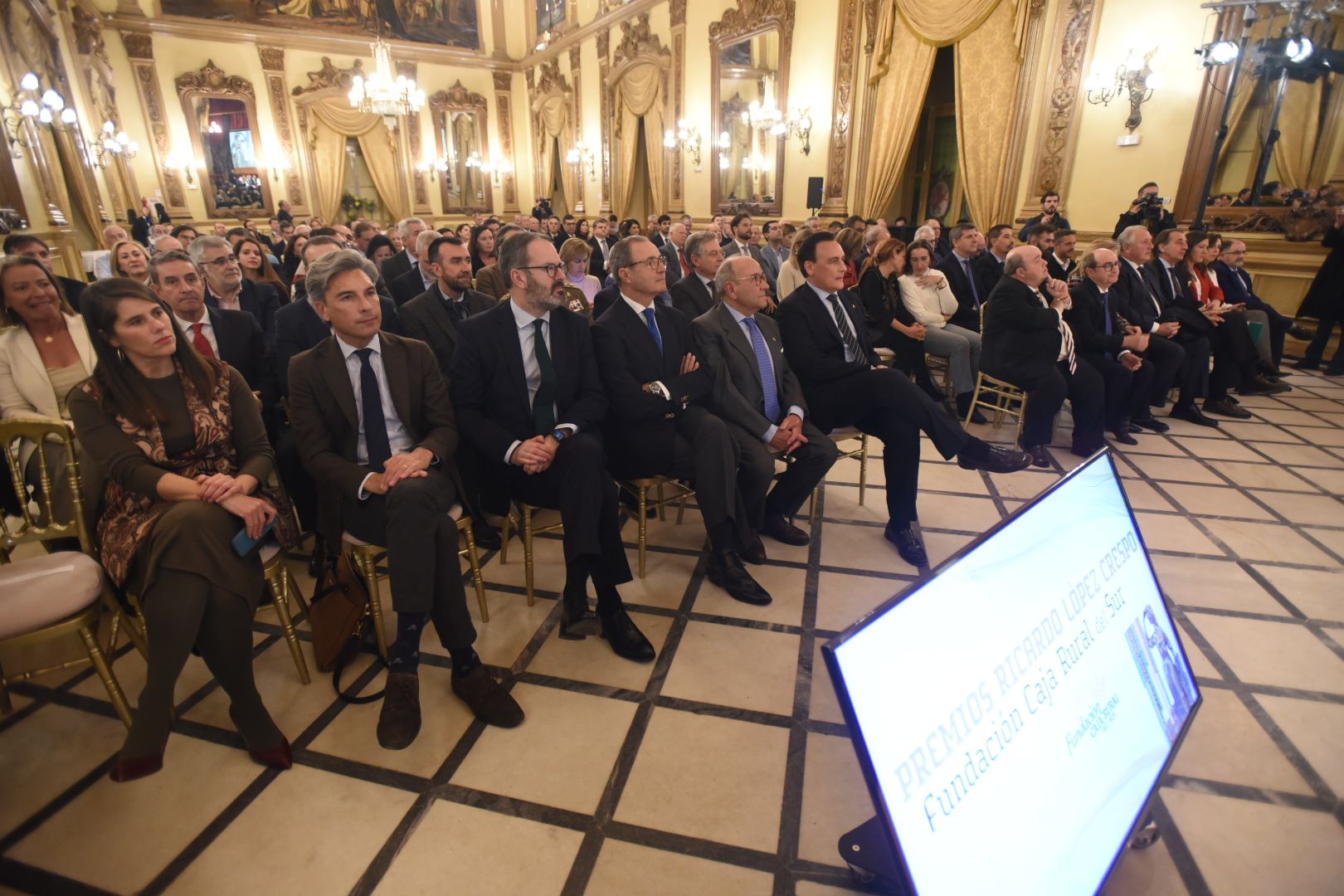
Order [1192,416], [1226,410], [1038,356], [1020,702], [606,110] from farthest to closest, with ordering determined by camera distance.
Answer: [606,110], [1226,410], [1192,416], [1038,356], [1020,702]

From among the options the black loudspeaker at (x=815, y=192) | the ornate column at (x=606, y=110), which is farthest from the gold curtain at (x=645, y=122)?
the black loudspeaker at (x=815, y=192)

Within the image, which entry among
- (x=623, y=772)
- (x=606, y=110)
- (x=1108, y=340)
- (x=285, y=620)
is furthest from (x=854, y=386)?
(x=606, y=110)

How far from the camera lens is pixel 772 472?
8.77ft

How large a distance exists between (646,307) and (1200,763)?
225 centimetres

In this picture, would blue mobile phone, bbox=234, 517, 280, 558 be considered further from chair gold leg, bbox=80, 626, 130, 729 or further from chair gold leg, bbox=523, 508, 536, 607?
chair gold leg, bbox=523, 508, 536, 607

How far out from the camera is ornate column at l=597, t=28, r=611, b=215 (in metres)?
12.3

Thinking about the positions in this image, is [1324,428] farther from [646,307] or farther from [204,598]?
[204,598]

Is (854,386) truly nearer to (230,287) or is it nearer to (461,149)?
(230,287)

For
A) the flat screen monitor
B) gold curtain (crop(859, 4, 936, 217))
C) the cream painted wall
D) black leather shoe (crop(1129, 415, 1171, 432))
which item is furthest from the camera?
gold curtain (crop(859, 4, 936, 217))

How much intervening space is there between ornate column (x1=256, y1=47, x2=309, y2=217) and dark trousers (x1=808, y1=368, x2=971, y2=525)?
15559mm

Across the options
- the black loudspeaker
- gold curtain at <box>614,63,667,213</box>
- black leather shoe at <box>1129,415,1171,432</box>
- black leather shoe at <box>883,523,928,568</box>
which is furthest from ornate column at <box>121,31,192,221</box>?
black leather shoe at <box>1129,415,1171,432</box>

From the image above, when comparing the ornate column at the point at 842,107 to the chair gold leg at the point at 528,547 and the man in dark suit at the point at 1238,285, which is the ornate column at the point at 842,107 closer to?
the man in dark suit at the point at 1238,285

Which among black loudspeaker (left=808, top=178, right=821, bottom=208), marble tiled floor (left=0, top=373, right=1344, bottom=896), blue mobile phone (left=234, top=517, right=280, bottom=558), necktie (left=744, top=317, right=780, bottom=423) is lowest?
marble tiled floor (left=0, top=373, right=1344, bottom=896)

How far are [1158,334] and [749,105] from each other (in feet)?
23.3
